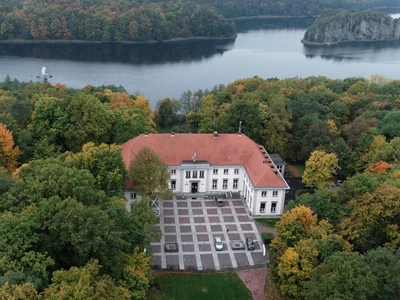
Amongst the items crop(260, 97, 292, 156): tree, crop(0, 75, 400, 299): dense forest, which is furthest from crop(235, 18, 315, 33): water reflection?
crop(0, 75, 400, 299): dense forest

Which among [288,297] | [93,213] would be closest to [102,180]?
[93,213]

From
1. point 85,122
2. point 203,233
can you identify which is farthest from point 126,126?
point 203,233

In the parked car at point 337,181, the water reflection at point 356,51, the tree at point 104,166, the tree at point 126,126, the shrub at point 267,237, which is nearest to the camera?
the tree at point 104,166

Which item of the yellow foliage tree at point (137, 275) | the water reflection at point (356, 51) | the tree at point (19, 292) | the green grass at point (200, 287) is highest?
the tree at point (19, 292)

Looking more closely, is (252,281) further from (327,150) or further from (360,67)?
(360,67)

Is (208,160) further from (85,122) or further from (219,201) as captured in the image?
(85,122)

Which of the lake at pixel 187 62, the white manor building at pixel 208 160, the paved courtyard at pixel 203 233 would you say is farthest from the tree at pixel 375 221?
the lake at pixel 187 62

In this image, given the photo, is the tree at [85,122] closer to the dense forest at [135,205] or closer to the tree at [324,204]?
the dense forest at [135,205]
